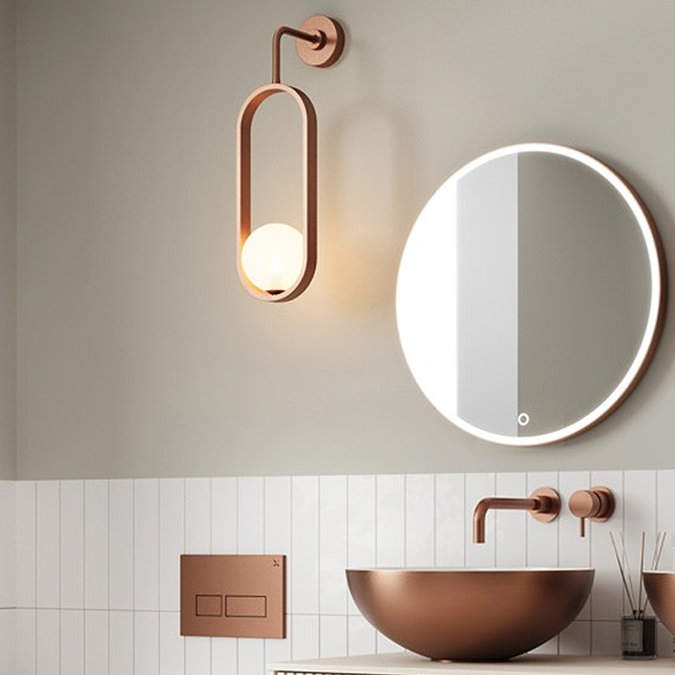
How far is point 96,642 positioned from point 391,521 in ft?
2.71

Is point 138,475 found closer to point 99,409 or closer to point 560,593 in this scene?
point 99,409

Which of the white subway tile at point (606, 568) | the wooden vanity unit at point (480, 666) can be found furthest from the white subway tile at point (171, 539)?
the white subway tile at point (606, 568)

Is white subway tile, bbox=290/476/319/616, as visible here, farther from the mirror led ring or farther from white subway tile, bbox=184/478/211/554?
the mirror led ring

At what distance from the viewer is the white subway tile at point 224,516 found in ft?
11.5

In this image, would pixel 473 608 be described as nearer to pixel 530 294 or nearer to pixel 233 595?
pixel 530 294

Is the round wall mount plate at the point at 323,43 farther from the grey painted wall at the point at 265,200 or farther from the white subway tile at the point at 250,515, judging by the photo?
the white subway tile at the point at 250,515

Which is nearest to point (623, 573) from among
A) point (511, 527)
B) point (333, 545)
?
point (511, 527)

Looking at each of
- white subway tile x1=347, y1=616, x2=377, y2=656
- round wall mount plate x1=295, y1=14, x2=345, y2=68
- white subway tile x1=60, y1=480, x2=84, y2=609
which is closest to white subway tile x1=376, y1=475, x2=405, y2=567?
white subway tile x1=347, y1=616, x2=377, y2=656

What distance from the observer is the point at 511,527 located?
10.4 feet

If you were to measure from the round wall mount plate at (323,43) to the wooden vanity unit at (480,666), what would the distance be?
1.31 meters

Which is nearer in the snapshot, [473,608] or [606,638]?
[473,608]

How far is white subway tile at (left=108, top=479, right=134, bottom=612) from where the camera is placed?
3.64m

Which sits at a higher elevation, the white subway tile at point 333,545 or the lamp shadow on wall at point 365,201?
the lamp shadow on wall at point 365,201

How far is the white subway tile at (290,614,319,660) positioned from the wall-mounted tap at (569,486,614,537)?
25.6 inches
